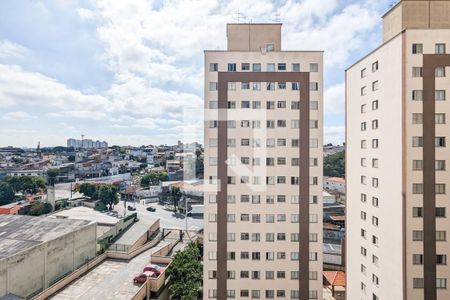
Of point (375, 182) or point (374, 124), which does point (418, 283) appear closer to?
point (375, 182)

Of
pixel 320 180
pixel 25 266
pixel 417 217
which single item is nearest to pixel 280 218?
pixel 320 180

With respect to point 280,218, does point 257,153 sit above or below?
above

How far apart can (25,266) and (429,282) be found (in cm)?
2658

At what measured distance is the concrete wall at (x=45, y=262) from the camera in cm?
1744

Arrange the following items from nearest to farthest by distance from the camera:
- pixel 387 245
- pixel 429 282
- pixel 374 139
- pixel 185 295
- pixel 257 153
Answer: pixel 429 282 < pixel 387 245 < pixel 374 139 < pixel 257 153 < pixel 185 295

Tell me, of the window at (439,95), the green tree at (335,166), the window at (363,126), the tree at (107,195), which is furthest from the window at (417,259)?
the green tree at (335,166)

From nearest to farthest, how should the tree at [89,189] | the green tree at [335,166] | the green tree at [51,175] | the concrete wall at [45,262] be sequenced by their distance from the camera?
the concrete wall at [45,262]
the tree at [89,189]
the green tree at [335,166]
the green tree at [51,175]

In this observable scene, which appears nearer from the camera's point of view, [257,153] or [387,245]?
[387,245]

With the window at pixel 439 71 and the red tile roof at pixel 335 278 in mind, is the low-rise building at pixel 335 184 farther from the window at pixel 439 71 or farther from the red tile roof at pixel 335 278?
the window at pixel 439 71

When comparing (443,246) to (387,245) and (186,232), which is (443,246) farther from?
(186,232)

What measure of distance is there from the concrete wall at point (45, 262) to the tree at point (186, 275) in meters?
9.08

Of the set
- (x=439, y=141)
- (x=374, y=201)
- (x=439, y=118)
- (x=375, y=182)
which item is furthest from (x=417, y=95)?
(x=374, y=201)

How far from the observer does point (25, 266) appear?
1845 cm

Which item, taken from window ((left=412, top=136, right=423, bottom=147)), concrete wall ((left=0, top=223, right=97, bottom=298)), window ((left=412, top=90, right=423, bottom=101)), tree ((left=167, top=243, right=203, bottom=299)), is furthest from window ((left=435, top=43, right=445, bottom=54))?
concrete wall ((left=0, top=223, right=97, bottom=298))
